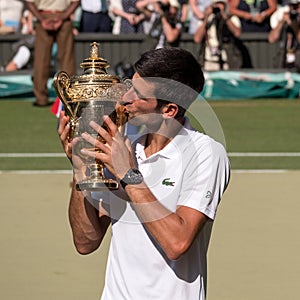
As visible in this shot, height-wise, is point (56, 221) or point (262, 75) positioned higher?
point (56, 221)

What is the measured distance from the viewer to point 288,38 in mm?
19000

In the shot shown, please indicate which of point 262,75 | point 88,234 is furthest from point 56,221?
point 262,75

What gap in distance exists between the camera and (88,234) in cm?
410

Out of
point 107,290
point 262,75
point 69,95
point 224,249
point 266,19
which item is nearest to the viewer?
point 69,95

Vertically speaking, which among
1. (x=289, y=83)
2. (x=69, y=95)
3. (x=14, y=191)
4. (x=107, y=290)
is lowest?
(x=289, y=83)

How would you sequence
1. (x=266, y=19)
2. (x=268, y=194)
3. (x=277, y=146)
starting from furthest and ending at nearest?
(x=266, y=19) → (x=277, y=146) → (x=268, y=194)

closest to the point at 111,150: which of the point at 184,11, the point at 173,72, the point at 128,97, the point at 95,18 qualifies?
the point at 128,97

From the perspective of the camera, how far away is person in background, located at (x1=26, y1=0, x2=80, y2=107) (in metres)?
16.7

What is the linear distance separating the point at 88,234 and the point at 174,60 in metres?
0.82

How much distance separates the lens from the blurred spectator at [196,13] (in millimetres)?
19281

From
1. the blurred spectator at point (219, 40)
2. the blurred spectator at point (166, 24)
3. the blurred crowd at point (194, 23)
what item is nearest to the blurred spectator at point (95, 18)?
the blurred crowd at point (194, 23)

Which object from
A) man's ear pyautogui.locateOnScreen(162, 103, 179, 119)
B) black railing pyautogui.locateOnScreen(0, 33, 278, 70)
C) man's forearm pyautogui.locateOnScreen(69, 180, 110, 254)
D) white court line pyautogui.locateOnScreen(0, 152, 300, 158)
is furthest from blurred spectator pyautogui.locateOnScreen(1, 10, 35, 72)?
man's ear pyautogui.locateOnScreen(162, 103, 179, 119)

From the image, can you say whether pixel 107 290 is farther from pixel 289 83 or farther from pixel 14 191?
pixel 289 83

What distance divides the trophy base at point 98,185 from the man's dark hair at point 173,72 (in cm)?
36
